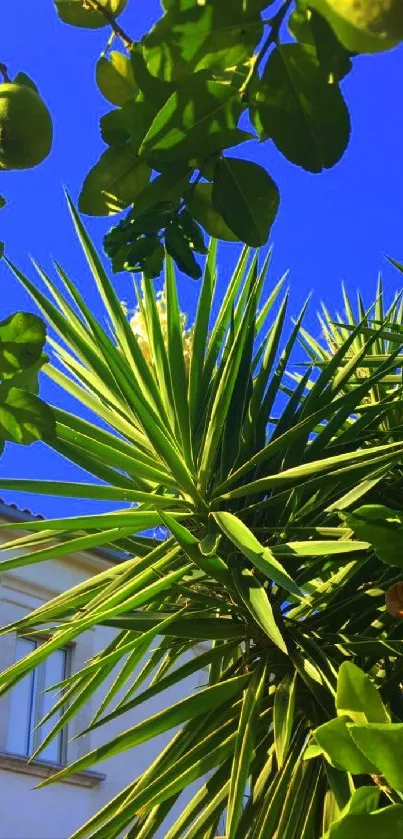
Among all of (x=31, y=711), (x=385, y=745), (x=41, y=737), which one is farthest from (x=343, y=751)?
(x=41, y=737)

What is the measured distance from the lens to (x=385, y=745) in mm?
536

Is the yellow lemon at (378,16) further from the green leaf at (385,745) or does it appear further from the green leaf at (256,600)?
the green leaf at (256,600)

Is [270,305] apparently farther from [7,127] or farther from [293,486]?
[7,127]

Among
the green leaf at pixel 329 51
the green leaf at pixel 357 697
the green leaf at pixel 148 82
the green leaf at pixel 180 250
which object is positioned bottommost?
the green leaf at pixel 357 697

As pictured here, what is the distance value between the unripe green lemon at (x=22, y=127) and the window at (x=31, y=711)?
577cm

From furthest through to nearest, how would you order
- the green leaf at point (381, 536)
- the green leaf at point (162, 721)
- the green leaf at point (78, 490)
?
1. the green leaf at point (78, 490)
2. the green leaf at point (162, 721)
3. the green leaf at point (381, 536)

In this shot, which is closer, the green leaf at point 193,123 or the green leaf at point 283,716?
the green leaf at point 193,123

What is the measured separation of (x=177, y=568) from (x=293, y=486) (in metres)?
0.30

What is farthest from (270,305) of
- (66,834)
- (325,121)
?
(66,834)

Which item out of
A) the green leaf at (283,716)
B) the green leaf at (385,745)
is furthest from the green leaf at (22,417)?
the green leaf at (283,716)

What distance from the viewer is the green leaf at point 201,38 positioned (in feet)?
1.78

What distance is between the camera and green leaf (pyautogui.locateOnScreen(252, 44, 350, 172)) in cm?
57

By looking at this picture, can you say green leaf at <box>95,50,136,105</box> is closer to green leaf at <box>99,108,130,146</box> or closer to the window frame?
green leaf at <box>99,108,130,146</box>

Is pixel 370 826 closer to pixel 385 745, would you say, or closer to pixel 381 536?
pixel 385 745
